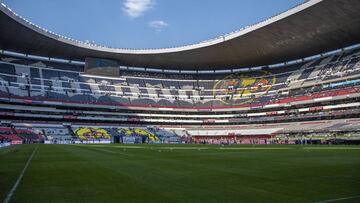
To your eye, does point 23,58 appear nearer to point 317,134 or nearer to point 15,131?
point 15,131

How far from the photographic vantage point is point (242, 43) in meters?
74.8

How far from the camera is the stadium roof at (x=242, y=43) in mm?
57500

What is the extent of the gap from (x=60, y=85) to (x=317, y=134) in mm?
64823

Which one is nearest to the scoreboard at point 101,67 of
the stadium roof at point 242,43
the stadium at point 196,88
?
the stadium at point 196,88

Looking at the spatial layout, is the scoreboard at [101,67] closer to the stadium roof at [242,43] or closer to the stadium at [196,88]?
the stadium at [196,88]

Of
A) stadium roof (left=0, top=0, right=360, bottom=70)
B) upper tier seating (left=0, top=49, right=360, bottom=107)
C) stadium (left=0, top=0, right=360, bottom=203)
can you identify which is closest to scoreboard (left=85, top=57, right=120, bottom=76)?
stadium (left=0, top=0, right=360, bottom=203)

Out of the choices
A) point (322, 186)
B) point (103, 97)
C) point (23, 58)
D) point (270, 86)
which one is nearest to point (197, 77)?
point (270, 86)

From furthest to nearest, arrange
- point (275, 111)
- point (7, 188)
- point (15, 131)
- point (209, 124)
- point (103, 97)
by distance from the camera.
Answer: point (209, 124) → point (103, 97) → point (275, 111) → point (15, 131) → point (7, 188)

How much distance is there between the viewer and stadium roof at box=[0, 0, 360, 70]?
2264 inches

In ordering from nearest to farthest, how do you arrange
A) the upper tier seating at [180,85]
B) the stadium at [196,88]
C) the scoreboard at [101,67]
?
the stadium at [196,88] < the upper tier seating at [180,85] < the scoreboard at [101,67]

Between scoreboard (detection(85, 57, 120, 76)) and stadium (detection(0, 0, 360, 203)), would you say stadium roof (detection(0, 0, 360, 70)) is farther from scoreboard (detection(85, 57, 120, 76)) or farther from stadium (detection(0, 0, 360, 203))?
scoreboard (detection(85, 57, 120, 76))

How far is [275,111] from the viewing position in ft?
271

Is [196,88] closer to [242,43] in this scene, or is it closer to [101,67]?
[101,67]

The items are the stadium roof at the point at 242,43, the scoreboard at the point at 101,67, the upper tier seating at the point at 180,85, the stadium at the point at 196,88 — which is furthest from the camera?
the scoreboard at the point at 101,67
